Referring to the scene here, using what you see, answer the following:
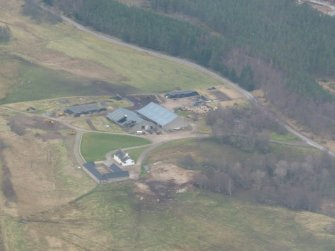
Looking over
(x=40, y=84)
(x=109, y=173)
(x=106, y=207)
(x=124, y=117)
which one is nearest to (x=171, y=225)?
(x=106, y=207)

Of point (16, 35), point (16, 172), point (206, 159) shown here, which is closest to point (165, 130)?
point (206, 159)

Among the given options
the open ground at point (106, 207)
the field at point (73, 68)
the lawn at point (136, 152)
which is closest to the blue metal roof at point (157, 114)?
the open ground at point (106, 207)

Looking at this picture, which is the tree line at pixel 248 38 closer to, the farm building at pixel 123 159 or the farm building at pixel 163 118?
the farm building at pixel 163 118

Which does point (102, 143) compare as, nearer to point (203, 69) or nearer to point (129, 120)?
point (129, 120)

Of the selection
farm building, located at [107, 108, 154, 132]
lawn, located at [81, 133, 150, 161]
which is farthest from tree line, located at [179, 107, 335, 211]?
farm building, located at [107, 108, 154, 132]

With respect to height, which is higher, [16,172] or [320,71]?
[320,71]

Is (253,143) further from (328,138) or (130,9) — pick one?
(130,9)

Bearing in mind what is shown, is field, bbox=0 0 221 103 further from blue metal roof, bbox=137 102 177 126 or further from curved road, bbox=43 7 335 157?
blue metal roof, bbox=137 102 177 126
